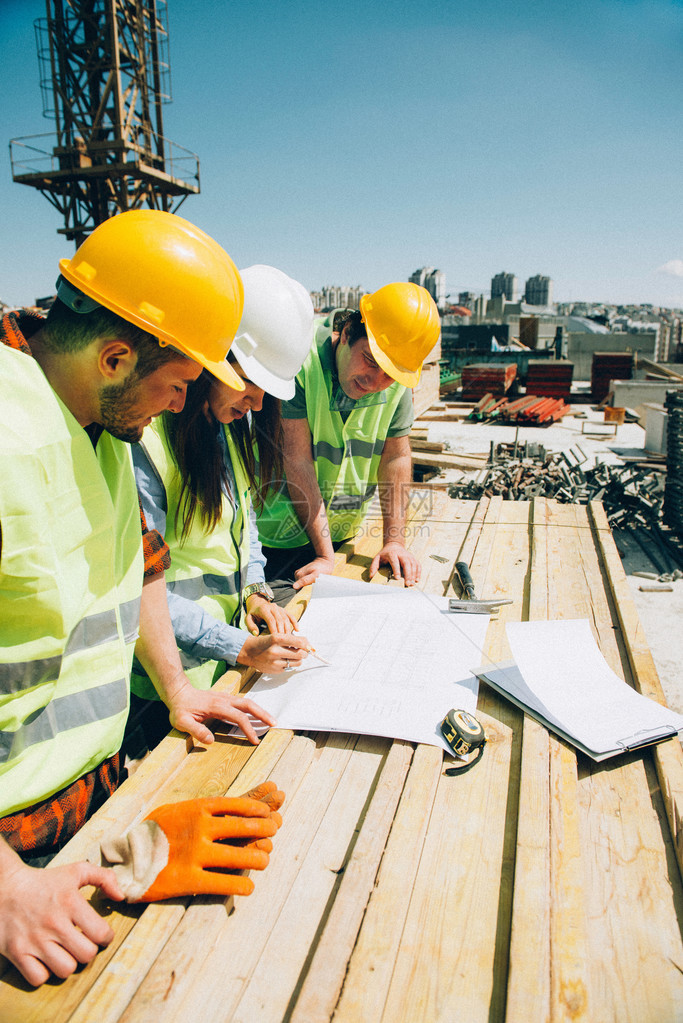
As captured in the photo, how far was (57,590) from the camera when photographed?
1.12 m

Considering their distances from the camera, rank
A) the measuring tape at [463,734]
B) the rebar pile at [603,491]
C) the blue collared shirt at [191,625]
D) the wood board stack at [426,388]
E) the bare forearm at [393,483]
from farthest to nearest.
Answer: the wood board stack at [426,388]
the rebar pile at [603,491]
the bare forearm at [393,483]
the blue collared shirt at [191,625]
the measuring tape at [463,734]

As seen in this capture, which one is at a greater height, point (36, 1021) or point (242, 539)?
point (242, 539)

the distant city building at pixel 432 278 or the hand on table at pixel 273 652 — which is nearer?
the hand on table at pixel 273 652

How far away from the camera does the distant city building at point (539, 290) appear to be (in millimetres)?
62281

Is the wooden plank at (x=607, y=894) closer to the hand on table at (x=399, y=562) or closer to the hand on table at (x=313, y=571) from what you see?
the hand on table at (x=399, y=562)

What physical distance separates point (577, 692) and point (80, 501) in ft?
4.29

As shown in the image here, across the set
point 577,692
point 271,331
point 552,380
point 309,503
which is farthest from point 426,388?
point 552,380

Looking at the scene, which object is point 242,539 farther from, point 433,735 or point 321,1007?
point 321,1007

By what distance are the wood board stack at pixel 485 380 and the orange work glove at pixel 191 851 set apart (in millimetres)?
16847

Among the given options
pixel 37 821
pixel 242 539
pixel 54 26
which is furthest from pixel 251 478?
pixel 54 26

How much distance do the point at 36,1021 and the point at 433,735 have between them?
89cm

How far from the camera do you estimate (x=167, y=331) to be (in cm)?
121

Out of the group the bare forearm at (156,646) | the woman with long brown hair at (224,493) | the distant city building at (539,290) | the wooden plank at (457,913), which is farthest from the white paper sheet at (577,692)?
the distant city building at (539,290)

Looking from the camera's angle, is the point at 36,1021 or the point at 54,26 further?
the point at 54,26
